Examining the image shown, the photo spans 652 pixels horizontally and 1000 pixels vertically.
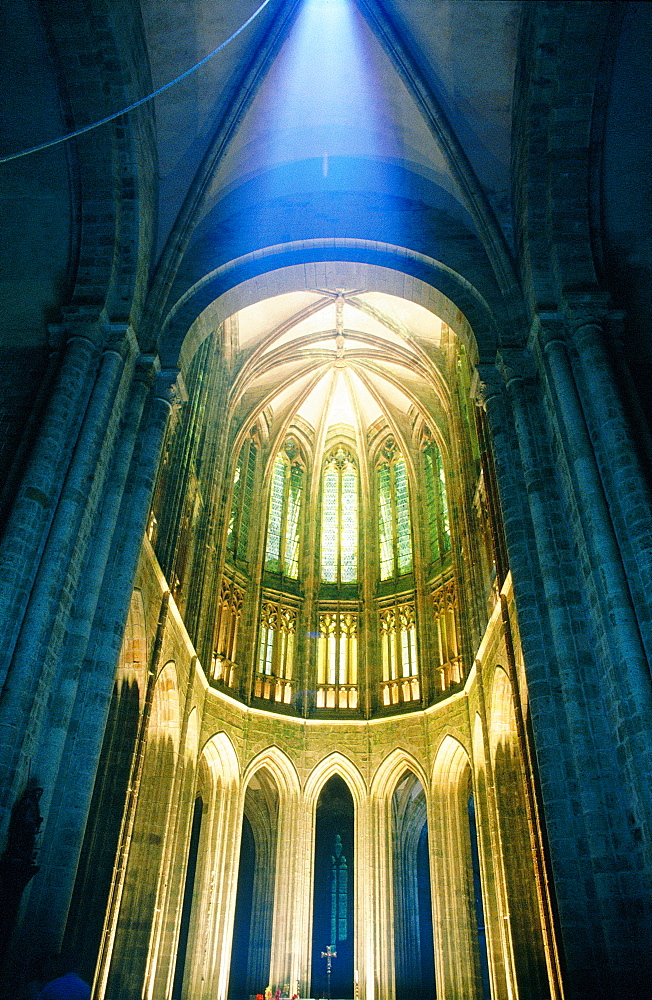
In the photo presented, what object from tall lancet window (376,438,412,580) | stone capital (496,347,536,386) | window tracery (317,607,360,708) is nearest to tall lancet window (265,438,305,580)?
window tracery (317,607,360,708)

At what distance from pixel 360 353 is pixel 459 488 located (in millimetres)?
5073

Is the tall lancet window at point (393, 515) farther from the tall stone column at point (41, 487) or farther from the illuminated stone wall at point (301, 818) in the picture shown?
the tall stone column at point (41, 487)

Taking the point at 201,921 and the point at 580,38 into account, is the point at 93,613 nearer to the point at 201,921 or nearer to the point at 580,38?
the point at 580,38

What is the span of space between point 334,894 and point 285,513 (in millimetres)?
10343

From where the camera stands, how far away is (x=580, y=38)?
9781mm

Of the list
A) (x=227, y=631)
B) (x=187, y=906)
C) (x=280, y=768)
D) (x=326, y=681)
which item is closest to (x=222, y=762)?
(x=280, y=768)

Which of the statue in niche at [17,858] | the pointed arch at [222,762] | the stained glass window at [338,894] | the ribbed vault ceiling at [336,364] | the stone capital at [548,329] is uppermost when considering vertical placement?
the ribbed vault ceiling at [336,364]

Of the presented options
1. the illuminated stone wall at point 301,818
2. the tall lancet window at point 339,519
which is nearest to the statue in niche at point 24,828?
the illuminated stone wall at point 301,818

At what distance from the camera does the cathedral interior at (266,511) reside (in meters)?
7.80

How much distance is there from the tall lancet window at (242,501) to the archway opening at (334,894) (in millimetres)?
7138

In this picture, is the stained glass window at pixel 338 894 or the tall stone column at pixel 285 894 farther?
the stained glass window at pixel 338 894

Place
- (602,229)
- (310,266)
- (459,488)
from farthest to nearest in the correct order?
(459,488) < (310,266) < (602,229)

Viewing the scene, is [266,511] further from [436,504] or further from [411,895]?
[411,895]

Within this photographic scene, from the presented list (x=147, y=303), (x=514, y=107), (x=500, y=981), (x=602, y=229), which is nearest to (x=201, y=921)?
(x=500, y=981)
